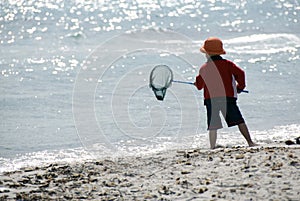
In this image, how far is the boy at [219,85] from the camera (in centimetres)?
803

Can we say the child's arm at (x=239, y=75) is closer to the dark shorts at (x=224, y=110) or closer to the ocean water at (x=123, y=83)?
the dark shorts at (x=224, y=110)

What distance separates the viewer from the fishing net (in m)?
8.61

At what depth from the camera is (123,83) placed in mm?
13883

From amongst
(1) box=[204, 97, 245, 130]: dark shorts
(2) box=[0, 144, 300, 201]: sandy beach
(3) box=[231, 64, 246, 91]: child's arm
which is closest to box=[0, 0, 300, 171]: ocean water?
(1) box=[204, 97, 245, 130]: dark shorts

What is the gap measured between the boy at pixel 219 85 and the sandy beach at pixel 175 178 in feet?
2.16

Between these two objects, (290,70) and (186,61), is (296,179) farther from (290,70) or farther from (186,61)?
(186,61)

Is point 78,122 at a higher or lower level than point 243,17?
lower

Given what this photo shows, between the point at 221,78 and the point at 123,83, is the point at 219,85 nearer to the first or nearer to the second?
the point at 221,78

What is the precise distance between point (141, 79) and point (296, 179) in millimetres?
8376

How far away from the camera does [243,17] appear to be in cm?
2844

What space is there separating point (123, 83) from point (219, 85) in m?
6.01

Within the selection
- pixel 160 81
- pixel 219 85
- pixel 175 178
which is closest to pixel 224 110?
pixel 219 85

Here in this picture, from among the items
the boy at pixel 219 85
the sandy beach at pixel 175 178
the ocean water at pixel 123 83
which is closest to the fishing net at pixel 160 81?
the boy at pixel 219 85

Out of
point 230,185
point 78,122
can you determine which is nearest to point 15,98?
point 78,122
